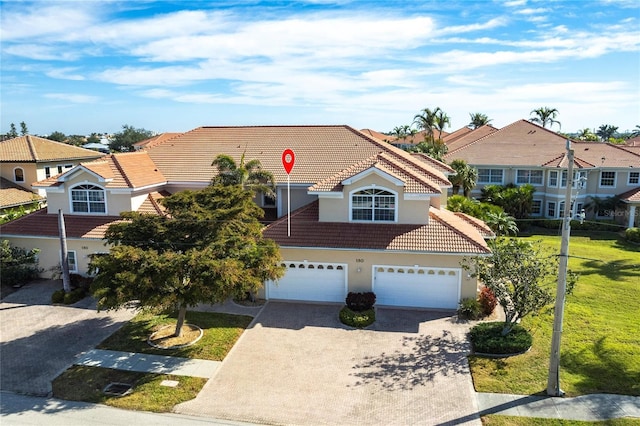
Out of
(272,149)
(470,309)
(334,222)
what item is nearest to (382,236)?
(334,222)

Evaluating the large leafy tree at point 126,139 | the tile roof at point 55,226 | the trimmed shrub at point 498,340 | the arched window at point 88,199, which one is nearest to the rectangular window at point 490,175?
the trimmed shrub at point 498,340

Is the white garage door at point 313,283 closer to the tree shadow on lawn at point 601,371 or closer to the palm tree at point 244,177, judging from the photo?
the palm tree at point 244,177

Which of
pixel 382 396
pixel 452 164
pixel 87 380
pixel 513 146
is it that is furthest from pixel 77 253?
pixel 513 146

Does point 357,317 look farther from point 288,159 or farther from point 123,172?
point 123,172

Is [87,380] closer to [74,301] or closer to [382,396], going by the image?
[74,301]

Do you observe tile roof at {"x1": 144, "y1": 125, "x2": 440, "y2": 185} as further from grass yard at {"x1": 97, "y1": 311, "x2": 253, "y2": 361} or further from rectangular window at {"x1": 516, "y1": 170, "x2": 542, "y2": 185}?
rectangular window at {"x1": 516, "y1": 170, "x2": 542, "y2": 185}

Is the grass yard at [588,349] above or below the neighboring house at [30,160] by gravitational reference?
below
